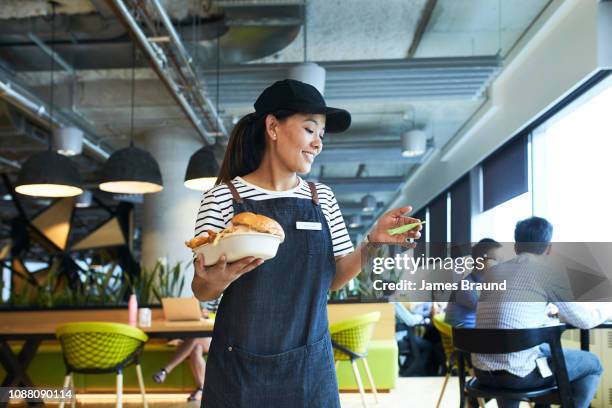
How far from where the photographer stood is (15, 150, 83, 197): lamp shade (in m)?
5.68

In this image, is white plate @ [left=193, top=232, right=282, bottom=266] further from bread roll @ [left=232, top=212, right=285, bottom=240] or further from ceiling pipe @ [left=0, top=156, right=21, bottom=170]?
ceiling pipe @ [left=0, top=156, right=21, bottom=170]

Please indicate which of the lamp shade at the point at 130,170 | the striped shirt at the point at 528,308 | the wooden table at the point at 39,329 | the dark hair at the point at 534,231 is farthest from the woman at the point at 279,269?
the lamp shade at the point at 130,170

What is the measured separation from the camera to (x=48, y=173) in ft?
18.7

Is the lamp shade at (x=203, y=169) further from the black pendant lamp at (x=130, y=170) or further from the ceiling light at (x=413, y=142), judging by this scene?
the ceiling light at (x=413, y=142)

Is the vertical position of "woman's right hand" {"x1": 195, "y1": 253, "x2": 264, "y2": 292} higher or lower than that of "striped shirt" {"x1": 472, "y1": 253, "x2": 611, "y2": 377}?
higher

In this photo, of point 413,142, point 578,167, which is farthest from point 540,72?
point 413,142

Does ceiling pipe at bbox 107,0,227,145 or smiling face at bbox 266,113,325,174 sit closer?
smiling face at bbox 266,113,325,174

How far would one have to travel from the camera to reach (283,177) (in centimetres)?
166

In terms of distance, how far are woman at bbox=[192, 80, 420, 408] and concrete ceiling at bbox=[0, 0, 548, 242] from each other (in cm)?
462

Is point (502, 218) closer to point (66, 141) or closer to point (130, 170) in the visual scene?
point (130, 170)

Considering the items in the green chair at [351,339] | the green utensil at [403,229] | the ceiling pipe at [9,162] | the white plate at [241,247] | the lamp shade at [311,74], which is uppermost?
the lamp shade at [311,74]

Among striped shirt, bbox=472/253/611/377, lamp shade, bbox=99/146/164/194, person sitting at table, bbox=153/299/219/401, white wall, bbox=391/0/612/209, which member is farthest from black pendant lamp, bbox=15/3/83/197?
white wall, bbox=391/0/612/209

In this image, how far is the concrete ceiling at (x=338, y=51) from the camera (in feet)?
20.9

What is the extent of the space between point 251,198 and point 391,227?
35 centimetres
